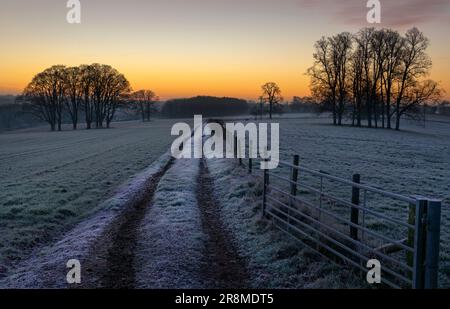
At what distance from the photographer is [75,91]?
3381 inches

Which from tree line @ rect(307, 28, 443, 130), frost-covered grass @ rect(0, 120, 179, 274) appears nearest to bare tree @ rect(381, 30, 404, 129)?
tree line @ rect(307, 28, 443, 130)

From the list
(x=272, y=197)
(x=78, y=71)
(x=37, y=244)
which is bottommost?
(x=37, y=244)

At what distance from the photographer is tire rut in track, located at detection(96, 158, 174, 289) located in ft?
23.3

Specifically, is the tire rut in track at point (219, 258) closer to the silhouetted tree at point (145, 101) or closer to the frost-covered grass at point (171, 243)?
the frost-covered grass at point (171, 243)

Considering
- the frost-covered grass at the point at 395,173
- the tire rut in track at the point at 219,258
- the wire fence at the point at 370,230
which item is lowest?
the frost-covered grass at the point at 395,173

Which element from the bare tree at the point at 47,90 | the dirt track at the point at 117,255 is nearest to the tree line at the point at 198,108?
the bare tree at the point at 47,90

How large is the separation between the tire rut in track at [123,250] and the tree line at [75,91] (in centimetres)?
7870

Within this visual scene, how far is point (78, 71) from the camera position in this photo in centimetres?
8569

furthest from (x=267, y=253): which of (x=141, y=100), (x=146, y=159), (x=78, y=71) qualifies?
(x=141, y=100)

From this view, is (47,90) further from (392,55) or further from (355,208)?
(355,208)

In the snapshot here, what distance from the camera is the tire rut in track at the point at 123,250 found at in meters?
7.10

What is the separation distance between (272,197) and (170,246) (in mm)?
3495

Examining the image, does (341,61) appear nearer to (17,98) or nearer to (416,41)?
(416,41)

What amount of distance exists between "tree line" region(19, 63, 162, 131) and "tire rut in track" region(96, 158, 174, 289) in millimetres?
78698
